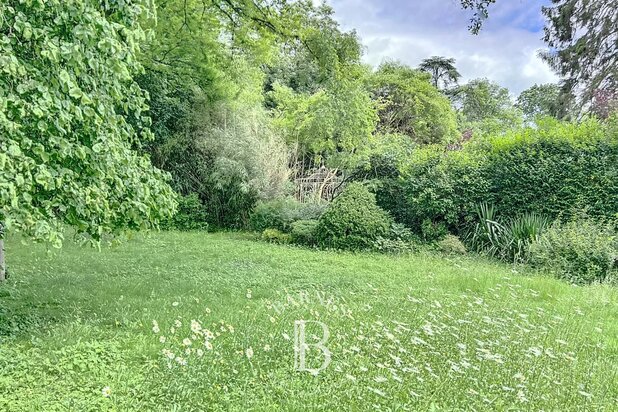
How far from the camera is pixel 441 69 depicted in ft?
74.6

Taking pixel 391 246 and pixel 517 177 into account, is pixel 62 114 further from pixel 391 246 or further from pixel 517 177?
pixel 517 177

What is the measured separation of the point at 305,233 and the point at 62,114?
6.65 meters

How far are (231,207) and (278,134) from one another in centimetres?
251

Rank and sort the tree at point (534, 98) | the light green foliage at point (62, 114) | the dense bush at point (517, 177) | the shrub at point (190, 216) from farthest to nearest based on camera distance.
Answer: the tree at point (534, 98), the shrub at point (190, 216), the dense bush at point (517, 177), the light green foliage at point (62, 114)

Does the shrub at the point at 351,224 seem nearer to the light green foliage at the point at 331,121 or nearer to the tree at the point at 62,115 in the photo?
the light green foliage at the point at 331,121

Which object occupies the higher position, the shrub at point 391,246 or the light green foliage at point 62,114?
the light green foliage at point 62,114

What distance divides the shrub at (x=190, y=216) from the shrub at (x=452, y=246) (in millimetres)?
5707

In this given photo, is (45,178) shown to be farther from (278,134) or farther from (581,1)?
(581,1)

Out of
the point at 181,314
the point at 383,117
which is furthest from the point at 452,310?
the point at 383,117

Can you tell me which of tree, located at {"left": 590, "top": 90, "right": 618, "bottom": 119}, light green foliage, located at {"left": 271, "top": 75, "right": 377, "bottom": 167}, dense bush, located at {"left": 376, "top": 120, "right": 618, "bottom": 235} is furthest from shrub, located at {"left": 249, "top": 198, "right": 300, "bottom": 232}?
tree, located at {"left": 590, "top": 90, "right": 618, "bottom": 119}

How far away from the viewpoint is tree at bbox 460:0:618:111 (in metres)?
12.8

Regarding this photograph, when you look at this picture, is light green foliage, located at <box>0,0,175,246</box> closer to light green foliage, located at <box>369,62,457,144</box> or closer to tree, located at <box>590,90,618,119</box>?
tree, located at <box>590,90,618,119</box>

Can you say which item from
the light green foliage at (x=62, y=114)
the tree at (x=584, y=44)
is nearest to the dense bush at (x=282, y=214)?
the light green foliage at (x=62, y=114)

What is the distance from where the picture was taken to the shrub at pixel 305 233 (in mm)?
8789
